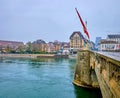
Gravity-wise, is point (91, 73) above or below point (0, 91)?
above

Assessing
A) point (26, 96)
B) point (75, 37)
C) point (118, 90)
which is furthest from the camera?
point (75, 37)

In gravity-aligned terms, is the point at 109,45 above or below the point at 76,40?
below

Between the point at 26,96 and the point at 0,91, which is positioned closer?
the point at 26,96

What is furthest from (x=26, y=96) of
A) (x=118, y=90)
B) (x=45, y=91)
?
(x=118, y=90)

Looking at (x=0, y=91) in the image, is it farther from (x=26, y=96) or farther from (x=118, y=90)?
(x=118, y=90)

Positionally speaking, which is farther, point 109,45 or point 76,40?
point 76,40

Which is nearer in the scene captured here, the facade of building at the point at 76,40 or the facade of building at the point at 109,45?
the facade of building at the point at 109,45

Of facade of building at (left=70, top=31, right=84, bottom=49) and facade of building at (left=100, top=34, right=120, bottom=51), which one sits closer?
facade of building at (left=100, top=34, right=120, bottom=51)

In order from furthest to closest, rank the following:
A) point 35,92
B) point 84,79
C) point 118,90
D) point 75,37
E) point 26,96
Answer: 1. point 75,37
2. point 84,79
3. point 35,92
4. point 26,96
5. point 118,90

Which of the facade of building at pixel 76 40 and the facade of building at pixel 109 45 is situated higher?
the facade of building at pixel 76 40

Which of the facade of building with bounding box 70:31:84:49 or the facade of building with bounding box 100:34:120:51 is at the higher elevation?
the facade of building with bounding box 70:31:84:49

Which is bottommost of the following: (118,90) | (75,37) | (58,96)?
(58,96)

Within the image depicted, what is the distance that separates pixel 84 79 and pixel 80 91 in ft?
8.91

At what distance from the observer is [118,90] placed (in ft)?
25.6
